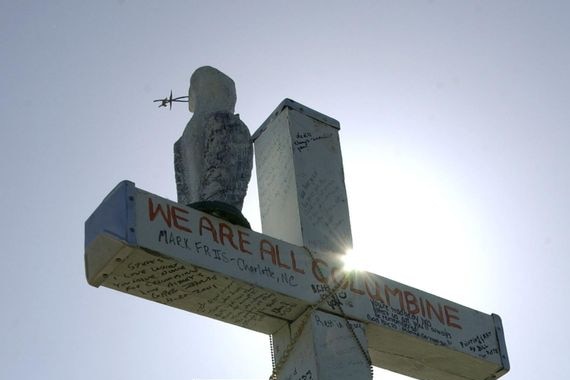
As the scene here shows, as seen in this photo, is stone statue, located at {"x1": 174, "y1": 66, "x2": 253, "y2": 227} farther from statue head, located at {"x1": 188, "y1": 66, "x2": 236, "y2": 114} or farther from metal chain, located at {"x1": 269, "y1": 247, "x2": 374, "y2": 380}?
metal chain, located at {"x1": 269, "y1": 247, "x2": 374, "y2": 380}

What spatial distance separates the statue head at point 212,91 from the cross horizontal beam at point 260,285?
0.94 m

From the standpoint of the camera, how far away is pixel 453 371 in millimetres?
6055

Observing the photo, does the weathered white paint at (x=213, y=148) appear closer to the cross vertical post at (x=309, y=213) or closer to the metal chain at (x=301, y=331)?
the cross vertical post at (x=309, y=213)

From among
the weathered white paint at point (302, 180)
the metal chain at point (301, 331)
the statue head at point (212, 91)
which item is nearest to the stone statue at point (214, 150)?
the statue head at point (212, 91)

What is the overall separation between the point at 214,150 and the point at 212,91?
455 millimetres

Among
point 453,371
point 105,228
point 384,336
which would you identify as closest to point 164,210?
point 105,228

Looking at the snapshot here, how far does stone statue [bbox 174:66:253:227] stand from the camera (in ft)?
18.6

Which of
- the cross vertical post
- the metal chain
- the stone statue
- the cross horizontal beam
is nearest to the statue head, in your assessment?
the stone statue

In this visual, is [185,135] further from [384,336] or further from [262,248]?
[384,336]

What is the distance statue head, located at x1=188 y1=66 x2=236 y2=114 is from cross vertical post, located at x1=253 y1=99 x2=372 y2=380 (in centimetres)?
30

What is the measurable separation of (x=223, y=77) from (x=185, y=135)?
389mm

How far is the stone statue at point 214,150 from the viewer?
5.67 metres

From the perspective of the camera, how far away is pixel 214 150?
5.77 m

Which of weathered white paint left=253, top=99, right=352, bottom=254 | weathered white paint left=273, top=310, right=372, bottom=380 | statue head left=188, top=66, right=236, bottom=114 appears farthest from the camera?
statue head left=188, top=66, right=236, bottom=114
